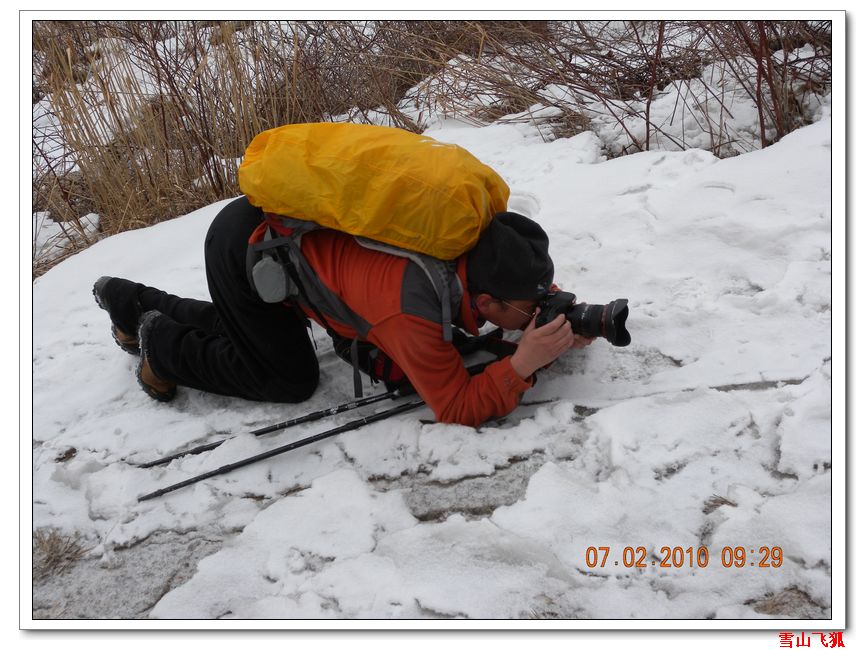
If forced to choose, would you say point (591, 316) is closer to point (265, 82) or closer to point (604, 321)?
point (604, 321)

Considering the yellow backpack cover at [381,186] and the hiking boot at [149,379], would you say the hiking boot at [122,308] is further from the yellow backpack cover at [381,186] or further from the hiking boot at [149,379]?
the yellow backpack cover at [381,186]

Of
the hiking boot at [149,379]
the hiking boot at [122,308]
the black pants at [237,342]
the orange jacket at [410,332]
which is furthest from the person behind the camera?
the hiking boot at [122,308]

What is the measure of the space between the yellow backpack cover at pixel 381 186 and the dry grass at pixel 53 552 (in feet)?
3.73

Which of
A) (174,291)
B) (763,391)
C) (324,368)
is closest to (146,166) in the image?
(174,291)

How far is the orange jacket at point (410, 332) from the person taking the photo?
2035 mm

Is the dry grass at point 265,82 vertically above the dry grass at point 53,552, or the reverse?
the dry grass at point 265,82

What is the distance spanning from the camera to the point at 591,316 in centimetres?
209

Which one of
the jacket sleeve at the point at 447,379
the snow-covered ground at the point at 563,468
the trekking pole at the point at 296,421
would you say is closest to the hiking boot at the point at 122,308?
the snow-covered ground at the point at 563,468

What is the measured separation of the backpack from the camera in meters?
1.92

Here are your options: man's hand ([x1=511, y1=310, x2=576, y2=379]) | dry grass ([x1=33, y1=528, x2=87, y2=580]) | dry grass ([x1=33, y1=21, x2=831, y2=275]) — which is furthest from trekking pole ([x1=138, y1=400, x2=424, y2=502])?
dry grass ([x1=33, y1=21, x2=831, y2=275])

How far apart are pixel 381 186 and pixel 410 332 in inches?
16.4

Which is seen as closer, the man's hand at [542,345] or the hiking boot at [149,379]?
the man's hand at [542,345]
